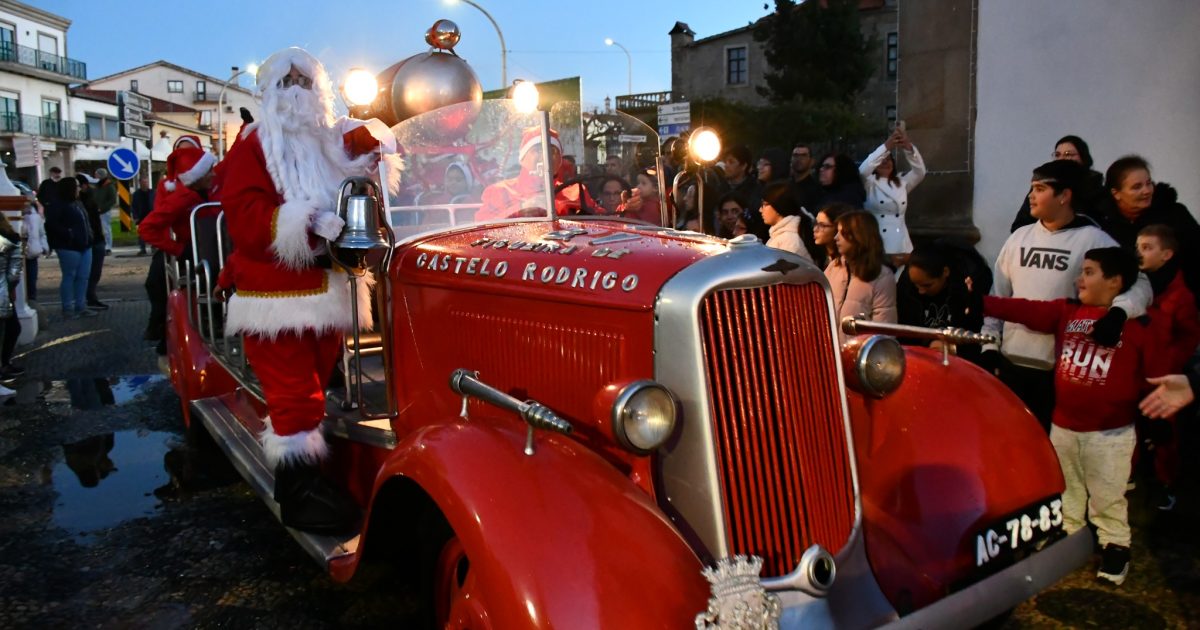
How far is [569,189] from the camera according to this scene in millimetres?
3953

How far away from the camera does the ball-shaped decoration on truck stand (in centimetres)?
497

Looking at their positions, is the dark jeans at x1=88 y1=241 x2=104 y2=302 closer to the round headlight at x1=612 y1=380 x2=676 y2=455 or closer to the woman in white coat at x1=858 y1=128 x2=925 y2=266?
the woman in white coat at x1=858 y1=128 x2=925 y2=266

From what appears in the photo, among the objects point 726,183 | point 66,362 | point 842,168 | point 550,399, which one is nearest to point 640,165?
point 550,399

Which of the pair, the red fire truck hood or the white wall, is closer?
the red fire truck hood

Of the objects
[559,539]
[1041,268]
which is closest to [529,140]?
[559,539]

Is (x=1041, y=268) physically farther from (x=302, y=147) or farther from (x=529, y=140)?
(x=302, y=147)

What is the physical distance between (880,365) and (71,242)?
35.6ft

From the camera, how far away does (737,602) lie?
6.77 feet

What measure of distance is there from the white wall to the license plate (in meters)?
4.79

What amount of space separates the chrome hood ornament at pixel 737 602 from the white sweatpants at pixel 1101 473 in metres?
2.14

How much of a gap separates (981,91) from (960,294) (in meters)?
3.17

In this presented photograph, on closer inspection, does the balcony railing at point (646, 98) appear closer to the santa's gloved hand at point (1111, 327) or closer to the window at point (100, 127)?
the window at point (100, 127)


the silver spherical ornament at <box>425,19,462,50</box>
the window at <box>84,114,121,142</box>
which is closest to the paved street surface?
the silver spherical ornament at <box>425,19,462,50</box>

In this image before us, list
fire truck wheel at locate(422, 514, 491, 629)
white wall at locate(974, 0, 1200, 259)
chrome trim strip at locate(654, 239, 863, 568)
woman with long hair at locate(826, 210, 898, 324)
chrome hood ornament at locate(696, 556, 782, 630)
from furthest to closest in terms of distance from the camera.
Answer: white wall at locate(974, 0, 1200, 259), woman with long hair at locate(826, 210, 898, 324), fire truck wheel at locate(422, 514, 491, 629), chrome trim strip at locate(654, 239, 863, 568), chrome hood ornament at locate(696, 556, 782, 630)
